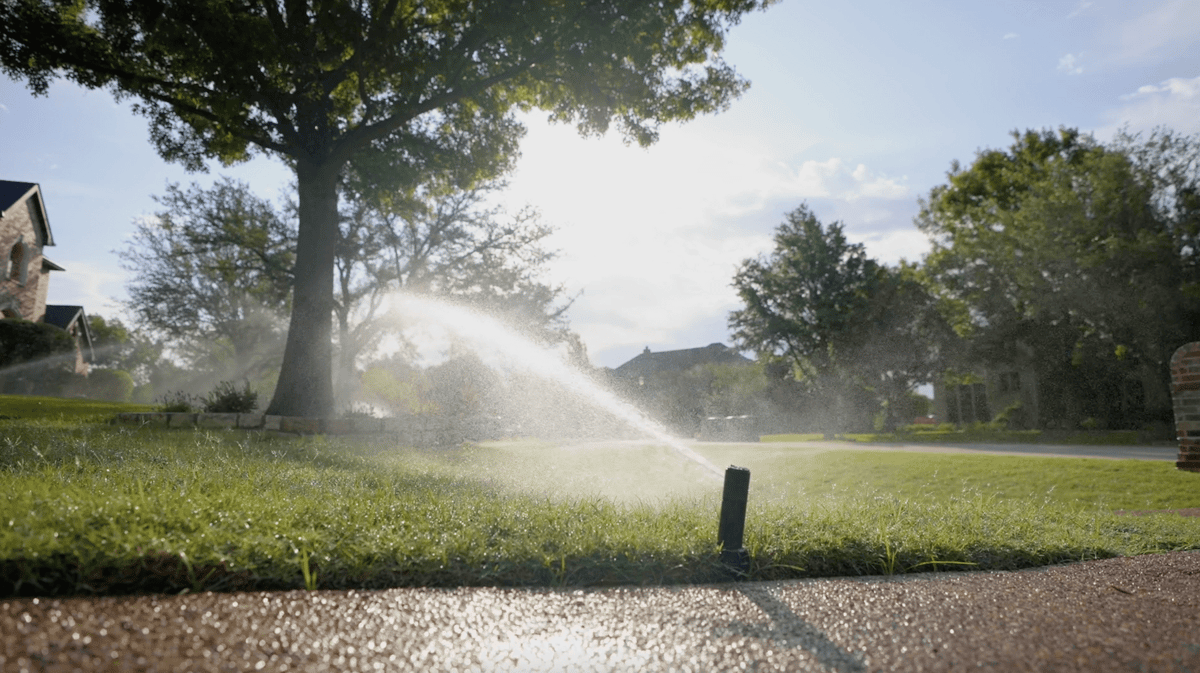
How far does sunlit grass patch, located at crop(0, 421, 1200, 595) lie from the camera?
228 centimetres

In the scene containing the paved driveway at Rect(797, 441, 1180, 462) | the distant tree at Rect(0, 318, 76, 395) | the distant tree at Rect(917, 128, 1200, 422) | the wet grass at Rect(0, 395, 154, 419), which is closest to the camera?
the wet grass at Rect(0, 395, 154, 419)

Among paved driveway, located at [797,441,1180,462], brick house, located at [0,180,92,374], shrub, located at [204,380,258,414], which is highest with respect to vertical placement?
brick house, located at [0,180,92,374]

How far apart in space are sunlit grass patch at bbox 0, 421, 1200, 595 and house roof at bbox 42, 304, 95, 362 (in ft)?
102

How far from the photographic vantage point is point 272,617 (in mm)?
2014

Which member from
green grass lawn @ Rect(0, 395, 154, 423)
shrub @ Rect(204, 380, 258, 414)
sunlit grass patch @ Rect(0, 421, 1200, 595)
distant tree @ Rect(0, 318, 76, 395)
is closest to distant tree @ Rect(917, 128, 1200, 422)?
sunlit grass patch @ Rect(0, 421, 1200, 595)

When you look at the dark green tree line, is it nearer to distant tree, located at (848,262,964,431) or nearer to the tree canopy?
distant tree, located at (848,262,964,431)

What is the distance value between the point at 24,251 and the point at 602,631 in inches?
1308

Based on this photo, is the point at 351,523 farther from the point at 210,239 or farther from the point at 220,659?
the point at 210,239

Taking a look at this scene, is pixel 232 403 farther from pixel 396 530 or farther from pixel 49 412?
pixel 396 530

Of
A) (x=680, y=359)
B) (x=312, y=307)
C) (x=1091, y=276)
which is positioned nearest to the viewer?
(x=312, y=307)

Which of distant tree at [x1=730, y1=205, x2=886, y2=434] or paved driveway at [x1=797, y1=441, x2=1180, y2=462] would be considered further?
distant tree at [x1=730, y1=205, x2=886, y2=434]

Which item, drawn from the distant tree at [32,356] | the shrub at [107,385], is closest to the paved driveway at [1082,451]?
the distant tree at [32,356]

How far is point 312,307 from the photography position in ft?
36.7

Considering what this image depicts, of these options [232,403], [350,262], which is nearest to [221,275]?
[350,262]
